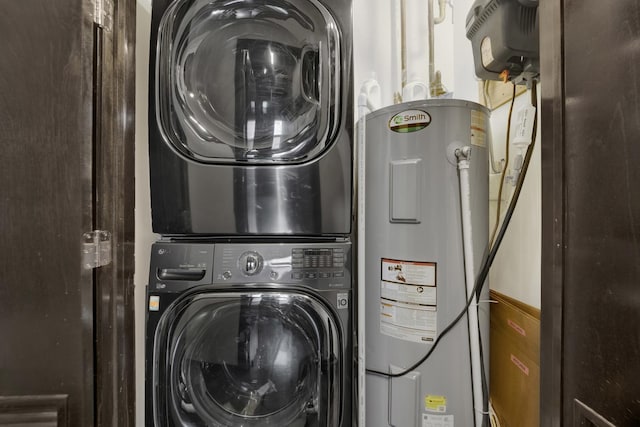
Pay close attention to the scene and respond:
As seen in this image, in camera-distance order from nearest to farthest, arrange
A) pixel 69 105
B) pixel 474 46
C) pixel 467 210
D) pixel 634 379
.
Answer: pixel 634 379, pixel 69 105, pixel 467 210, pixel 474 46

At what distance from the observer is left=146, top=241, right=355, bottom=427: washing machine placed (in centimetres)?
102

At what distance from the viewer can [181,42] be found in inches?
42.9

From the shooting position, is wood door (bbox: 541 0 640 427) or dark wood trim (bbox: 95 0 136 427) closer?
wood door (bbox: 541 0 640 427)

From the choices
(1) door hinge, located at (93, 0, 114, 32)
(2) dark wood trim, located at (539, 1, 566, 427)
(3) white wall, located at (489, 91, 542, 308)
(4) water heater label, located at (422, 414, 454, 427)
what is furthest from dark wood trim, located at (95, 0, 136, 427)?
(3) white wall, located at (489, 91, 542, 308)

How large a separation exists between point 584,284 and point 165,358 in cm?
117

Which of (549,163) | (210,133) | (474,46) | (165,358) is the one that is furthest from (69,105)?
(474,46)

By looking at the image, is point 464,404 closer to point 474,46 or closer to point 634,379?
point 634,379

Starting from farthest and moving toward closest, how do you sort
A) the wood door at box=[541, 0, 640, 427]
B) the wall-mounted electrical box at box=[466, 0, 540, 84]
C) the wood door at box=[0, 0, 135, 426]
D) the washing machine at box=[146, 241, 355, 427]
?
the washing machine at box=[146, 241, 355, 427] < the wall-mounted electrical box at box=[466, 0, 540, 84] < the wood door at box=[0, 0, 135, 426] < the wood door at box=[541, 0, 640, 427]

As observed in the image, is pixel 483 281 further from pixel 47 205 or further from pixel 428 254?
pixel 47 205

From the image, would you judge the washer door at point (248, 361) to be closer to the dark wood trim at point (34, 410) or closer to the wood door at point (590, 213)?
the dark wood trim at point (34, 410)

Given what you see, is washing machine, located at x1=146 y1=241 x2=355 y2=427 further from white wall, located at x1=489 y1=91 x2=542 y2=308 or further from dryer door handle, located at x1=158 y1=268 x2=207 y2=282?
white wall, located at x1=489 y1=91 x2=542 y2=308

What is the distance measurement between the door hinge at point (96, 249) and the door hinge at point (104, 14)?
1.90 feet

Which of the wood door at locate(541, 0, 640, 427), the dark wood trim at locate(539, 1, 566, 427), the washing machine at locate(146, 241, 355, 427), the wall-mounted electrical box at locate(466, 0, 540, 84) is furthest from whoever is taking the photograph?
the washing machine at locate(146, 241, 355, 427)

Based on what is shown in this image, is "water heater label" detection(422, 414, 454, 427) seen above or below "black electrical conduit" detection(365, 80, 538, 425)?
below
